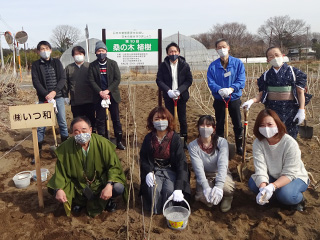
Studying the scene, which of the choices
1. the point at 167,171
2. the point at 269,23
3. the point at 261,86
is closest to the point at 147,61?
the point at 261,86

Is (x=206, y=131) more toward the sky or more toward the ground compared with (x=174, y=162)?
more toward the sky

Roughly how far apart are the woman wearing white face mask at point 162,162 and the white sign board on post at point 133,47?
102 inches

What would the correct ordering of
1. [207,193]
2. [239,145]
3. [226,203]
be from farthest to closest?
[239,145]
[226,203]
[207,193]

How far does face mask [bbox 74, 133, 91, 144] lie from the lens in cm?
264

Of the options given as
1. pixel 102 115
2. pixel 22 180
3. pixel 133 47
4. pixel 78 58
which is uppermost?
pixel 133 47

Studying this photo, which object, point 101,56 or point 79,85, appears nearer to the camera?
point 101,56

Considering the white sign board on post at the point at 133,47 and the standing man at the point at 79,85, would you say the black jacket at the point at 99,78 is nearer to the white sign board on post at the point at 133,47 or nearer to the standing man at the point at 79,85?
the standing man at the point at 79,85

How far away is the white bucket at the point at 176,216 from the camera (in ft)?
7.99

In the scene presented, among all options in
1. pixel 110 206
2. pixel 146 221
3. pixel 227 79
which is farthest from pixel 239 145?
pixel 110 206

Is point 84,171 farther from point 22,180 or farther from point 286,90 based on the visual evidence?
point 286,90

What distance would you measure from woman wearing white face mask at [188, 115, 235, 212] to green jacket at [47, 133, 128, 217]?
786 mm

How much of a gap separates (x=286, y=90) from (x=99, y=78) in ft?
8.41

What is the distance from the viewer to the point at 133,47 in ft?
17.1

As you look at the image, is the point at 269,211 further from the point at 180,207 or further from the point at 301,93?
the point at 301,93
